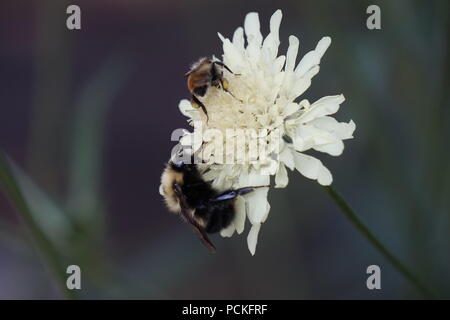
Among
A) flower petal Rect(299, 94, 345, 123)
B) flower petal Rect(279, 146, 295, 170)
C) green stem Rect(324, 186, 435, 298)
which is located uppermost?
flower petal Rect(299, 94, 345, 123)

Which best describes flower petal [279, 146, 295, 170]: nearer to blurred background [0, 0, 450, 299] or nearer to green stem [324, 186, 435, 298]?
green stem [324, 186, 435, 298]

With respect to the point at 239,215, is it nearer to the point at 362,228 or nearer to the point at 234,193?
the point at 234,193

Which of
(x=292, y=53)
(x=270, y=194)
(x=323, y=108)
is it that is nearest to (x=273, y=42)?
(x=292, y=53)

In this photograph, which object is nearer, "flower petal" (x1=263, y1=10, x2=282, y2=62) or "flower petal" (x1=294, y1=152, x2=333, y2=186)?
"flower petal" (x1=294, y1=152, x2=333, y2=186)

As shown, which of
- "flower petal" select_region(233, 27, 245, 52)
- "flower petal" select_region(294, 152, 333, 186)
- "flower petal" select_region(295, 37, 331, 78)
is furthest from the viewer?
"flower petal" select_region(233, 27, 245, 52)

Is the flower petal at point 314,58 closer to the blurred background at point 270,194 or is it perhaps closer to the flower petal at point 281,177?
the flower petal at point 281,177
